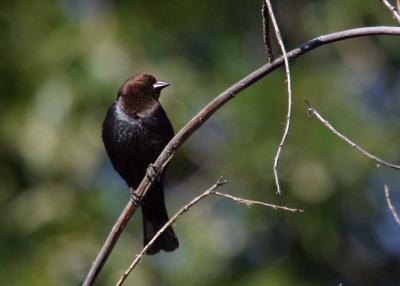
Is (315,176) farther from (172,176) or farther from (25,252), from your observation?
(25,252)

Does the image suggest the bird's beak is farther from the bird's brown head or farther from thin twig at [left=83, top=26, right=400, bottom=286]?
thin twig at [left=83, top=26, right=400, bottom=286]

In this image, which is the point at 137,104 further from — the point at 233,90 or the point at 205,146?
the point at 205,146

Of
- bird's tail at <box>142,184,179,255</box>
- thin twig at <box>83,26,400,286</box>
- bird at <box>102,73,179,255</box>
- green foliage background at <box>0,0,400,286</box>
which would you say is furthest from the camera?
green foliage background at <box>0,0,400,286</box>

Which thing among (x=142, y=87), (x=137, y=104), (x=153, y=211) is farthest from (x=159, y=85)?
(x=153, y=211)

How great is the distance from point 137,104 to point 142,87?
20 cm

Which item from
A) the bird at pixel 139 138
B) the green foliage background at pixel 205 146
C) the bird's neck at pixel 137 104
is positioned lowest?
the green foliage background at pixel 205 146

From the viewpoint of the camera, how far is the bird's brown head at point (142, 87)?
5434mm

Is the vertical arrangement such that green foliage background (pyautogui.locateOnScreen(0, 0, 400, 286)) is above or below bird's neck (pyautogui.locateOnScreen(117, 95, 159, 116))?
below

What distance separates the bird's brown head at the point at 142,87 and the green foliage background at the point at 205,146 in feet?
6.06

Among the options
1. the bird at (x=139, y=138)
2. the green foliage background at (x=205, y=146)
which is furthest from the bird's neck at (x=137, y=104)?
the green foliage background at (x=205, y=146)

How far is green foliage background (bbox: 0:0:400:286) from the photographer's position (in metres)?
7.70

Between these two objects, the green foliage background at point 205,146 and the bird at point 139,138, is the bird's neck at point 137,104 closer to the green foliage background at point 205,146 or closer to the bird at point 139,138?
the bird at point 139,138

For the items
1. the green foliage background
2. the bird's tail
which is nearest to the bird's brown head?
the bird's tail

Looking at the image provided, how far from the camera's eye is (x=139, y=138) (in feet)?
17.1
